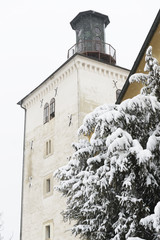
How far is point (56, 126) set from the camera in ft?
81.6

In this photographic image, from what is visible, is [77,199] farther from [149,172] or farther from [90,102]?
[90,102]

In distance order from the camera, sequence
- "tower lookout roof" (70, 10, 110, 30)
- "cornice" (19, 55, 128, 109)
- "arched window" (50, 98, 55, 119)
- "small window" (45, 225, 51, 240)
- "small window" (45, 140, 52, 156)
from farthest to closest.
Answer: "tower lookout roof" (70, 10, 110, 30)
"arched window" (50, 98, 55, 119)
"small window" (45, 140, 52, 156)
"cornice" (19, 55, 128, 109)
"small window" (45, 225, 51, 240)

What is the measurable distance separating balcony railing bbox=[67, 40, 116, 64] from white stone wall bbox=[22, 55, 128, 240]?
1763mm

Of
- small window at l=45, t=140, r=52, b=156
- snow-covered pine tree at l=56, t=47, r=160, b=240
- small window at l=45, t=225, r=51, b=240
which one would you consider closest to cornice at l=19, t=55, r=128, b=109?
small window at l=45, t=140, r=52, b=156

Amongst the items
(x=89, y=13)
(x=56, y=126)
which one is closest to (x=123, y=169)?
(x=56, y=126)

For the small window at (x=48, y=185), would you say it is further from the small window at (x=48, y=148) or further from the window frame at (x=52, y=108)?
the window frame at (x=52, y=108)

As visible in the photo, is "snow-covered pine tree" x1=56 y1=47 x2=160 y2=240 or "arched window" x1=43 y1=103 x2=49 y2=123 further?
"arched window" x1=43 y1=103 x2=49 y2=123

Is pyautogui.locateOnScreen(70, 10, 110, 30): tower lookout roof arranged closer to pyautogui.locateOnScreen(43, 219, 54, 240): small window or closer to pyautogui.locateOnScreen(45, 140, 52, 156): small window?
pyautogui.locateOnScreen(45, 140, 52, 156): small window

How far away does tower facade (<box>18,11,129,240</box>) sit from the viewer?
2334cm

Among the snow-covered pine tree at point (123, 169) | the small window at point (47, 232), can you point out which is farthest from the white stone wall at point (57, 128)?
the snow-covered pine tree at point (123, 169)

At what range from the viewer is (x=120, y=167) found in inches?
355

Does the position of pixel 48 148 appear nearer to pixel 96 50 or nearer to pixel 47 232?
pixel 47 232

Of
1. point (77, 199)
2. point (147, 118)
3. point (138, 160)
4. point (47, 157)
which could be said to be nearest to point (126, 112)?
point (147, 118)

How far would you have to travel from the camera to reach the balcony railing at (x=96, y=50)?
27.0 metres
